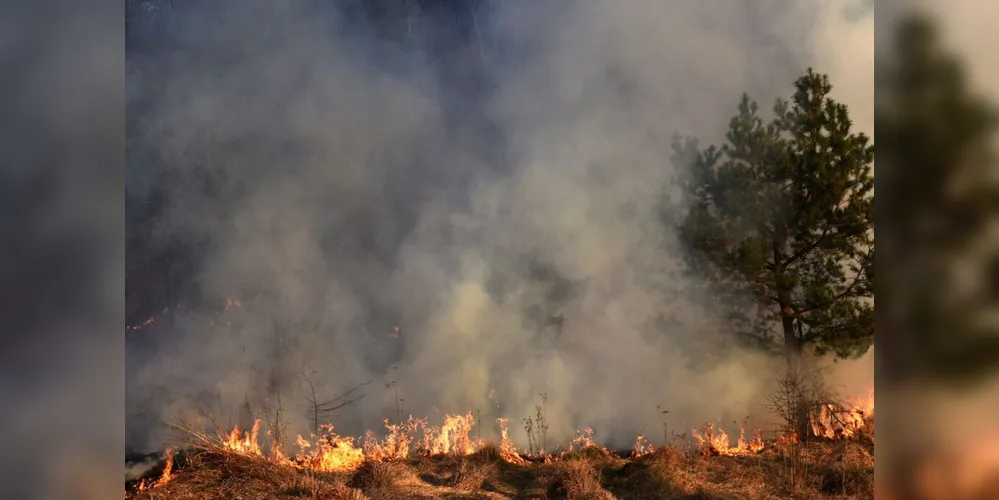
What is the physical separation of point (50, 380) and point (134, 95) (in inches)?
147

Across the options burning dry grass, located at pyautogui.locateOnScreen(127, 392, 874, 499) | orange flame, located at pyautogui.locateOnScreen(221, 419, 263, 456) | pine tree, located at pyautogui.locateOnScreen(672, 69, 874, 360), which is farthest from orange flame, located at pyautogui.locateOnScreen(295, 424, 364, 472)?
pine tree, located at pyautogui.locateOnScreen(672, 69, 874, 360)

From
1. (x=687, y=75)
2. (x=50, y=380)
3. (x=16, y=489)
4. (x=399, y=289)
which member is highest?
(x=687, y=75)

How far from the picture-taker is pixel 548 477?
16.6ft

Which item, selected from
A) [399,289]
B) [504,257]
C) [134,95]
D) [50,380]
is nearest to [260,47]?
[134,95]

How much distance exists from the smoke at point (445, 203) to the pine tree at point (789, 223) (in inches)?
8.7

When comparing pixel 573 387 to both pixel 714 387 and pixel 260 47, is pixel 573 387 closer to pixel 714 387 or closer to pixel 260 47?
pixel 714 387

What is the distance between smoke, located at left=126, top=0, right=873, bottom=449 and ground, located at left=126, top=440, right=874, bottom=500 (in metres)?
0.37

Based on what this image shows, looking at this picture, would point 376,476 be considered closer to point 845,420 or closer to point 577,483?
point 577,483

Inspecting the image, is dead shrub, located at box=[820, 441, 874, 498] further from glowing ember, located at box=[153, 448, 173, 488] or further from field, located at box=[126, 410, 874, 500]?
glowing ember, located at box=[153, 448, 173, 488]

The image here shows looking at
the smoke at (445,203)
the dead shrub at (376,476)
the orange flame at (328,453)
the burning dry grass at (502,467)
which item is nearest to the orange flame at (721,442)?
the burning dry grass at (502,467)

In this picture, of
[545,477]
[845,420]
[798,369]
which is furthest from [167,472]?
[845,420]

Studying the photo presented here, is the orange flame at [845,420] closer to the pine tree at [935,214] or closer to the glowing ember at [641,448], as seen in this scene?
the glowing ember at [641,448]

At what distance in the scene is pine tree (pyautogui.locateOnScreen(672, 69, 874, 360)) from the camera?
5.33 meters

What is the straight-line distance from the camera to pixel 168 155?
512 cm
